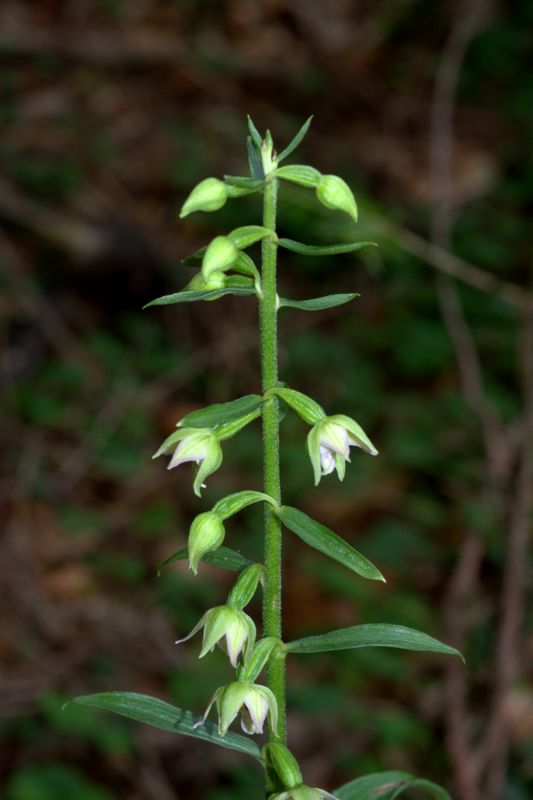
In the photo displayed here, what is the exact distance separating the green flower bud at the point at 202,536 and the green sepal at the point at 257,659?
0.15 m

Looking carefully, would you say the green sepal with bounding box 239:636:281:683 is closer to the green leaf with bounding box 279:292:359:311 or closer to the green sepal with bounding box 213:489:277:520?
the green sepal with bounding box 213:489:277:520

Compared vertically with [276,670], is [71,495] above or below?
above

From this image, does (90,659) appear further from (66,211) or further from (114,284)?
(66,211)

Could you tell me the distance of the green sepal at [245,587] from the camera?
4.87 feet

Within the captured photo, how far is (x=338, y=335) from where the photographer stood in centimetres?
616

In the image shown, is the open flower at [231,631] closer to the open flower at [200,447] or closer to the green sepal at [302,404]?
the open flower at [200,447]

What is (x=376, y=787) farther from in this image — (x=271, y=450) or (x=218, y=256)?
(x=218, y=256)

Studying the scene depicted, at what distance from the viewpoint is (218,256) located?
58.2 inches

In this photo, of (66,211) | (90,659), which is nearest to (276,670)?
(90,659)

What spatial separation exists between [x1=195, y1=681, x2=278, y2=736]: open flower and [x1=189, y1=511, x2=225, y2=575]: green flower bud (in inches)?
7.3

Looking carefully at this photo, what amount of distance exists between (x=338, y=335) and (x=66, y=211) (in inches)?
84.8

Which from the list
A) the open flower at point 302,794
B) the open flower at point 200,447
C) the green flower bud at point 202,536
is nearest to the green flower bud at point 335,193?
the open flower at point 200,447

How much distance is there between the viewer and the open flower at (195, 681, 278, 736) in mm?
1438

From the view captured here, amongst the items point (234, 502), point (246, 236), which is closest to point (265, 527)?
point (234, 502)
